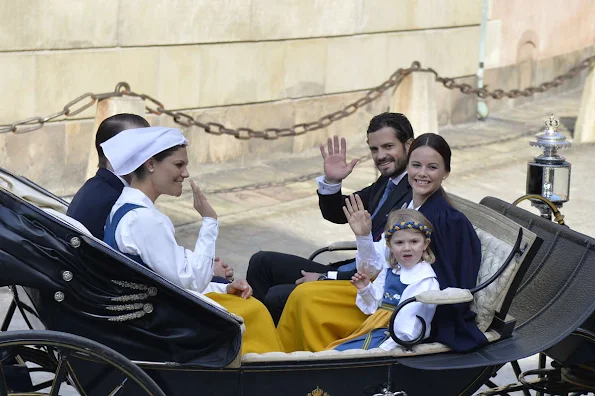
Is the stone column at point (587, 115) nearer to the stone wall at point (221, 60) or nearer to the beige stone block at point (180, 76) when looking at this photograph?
the stone wall at point (221, 60)

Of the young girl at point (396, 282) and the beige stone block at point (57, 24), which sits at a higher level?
the beige stone block at point (57, 24)

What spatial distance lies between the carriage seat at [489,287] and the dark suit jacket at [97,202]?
2.82 feet

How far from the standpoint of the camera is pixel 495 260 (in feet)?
13.5

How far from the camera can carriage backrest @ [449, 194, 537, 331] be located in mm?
3928

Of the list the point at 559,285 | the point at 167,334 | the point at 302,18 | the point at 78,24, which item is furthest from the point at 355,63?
the point at 167,334

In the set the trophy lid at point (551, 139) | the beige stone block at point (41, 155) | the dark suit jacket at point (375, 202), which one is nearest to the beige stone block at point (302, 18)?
the beige stone block at point (41, 155)

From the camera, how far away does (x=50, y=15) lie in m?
7.89

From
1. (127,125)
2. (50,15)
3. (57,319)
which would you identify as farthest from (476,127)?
(57,319)

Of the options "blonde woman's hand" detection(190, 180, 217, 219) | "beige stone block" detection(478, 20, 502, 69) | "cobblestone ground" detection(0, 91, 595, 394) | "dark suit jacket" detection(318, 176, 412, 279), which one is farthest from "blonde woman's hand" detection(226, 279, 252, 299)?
"beige stone block" detection(478, 20, 502, 69)

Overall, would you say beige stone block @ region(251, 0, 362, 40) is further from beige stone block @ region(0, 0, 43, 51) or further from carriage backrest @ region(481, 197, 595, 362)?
carriage backrest @ region(481, 197, 595, 362)

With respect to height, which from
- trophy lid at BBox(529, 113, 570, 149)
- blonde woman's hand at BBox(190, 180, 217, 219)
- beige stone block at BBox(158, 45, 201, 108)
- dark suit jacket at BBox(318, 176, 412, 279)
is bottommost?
dark suit jacket at BBox(318, 176, 412, 279)

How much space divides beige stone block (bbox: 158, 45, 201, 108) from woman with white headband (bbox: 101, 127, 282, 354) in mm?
5033

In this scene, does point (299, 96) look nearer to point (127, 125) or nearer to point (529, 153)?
point (529, 153)

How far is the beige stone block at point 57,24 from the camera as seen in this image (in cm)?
770
